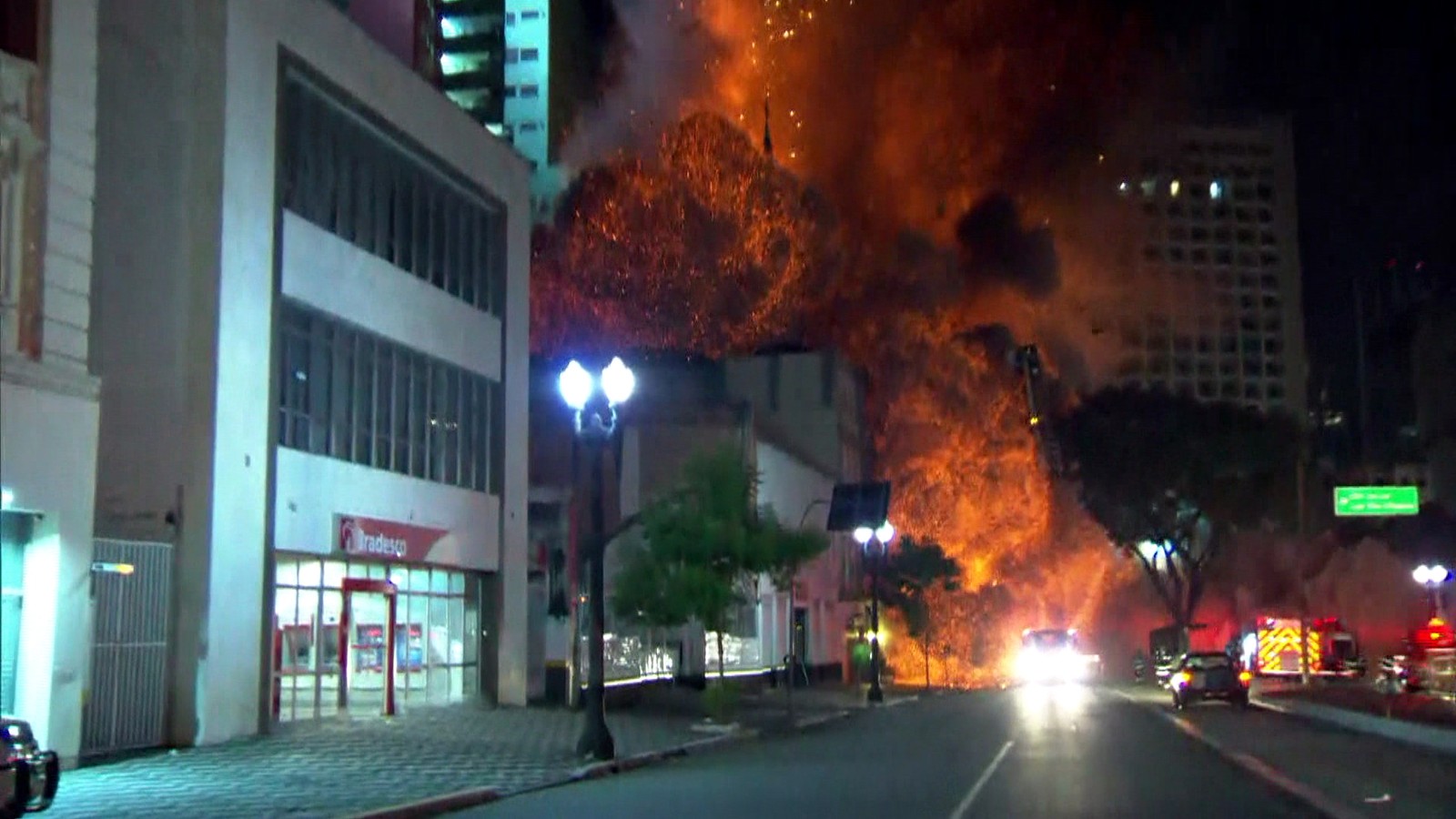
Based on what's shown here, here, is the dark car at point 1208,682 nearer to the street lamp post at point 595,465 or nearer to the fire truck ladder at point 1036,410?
the street lamp post at point 595,465

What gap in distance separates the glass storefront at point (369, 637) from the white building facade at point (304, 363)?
0.05m

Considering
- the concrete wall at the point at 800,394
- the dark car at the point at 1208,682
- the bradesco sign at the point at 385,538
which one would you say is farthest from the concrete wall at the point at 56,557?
the concrete wall at the point at 800,394

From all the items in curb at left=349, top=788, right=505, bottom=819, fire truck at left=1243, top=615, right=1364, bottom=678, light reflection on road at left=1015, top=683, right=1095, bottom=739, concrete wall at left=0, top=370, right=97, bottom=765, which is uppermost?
concrete wall at left=0, top=370, right=97, bottom=765

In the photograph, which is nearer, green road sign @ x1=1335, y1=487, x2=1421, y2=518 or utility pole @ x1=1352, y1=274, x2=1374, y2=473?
green road sign @ x1=1335, y1=487, x2=1421, y2=518

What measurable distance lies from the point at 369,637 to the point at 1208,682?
800 inches

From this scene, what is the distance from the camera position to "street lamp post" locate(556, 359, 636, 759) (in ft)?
70.9

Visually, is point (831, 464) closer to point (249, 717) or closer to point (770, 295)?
point (770, 295)

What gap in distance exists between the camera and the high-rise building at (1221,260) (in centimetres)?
13588

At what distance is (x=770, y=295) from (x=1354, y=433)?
1576 inches

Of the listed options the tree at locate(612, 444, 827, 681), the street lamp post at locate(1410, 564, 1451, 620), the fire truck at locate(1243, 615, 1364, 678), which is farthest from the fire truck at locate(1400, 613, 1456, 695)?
the tree at locate(612, 444, 827, 681)

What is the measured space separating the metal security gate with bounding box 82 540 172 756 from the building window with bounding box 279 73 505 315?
6618mm

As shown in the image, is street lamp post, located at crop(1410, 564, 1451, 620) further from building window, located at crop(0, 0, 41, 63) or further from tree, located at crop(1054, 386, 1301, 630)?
building window, located at crop(0, 0, 41, 63)

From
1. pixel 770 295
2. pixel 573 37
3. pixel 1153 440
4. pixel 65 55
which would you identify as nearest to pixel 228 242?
pixel 65 55

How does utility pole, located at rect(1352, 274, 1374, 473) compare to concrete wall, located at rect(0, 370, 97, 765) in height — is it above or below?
above
